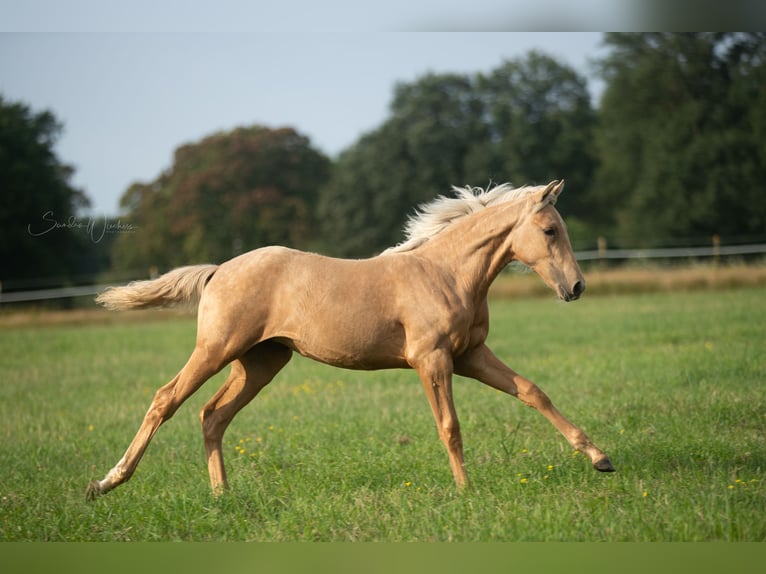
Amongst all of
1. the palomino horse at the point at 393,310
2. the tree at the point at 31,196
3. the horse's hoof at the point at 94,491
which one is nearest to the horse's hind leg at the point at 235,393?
the palomino horse at the point at 393,310

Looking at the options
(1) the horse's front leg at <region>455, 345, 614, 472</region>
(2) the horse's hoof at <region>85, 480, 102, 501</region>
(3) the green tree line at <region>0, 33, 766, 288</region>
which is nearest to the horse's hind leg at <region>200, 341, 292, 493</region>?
(2) the horse's hoof at <region>85, 480, 102, 501</region>

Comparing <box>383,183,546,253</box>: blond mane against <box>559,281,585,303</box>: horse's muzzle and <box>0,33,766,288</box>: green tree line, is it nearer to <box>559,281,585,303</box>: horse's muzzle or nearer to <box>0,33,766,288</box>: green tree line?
<box>559,281,585,303</box>: horse's muzzle

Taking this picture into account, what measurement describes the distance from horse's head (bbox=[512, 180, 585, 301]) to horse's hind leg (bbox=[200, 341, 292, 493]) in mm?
2063

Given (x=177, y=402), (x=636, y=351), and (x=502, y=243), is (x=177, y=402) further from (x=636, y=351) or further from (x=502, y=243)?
(x=636, y=351)

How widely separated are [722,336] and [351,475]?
346 inches

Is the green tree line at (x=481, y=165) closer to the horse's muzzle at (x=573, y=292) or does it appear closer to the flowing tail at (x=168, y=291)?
the flowing tail at (x=168, y=291)

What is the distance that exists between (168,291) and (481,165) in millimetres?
34051

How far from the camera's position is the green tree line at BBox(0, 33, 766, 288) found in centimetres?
3225

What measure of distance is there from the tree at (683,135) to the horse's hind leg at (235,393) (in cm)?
2932

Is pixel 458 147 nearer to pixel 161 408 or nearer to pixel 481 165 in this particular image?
pixel 481 165

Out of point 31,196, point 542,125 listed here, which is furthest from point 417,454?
point 542,125

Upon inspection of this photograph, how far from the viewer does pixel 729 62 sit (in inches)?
1270

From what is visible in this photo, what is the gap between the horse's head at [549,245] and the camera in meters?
5.63

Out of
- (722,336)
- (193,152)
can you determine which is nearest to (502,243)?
(722,336)
